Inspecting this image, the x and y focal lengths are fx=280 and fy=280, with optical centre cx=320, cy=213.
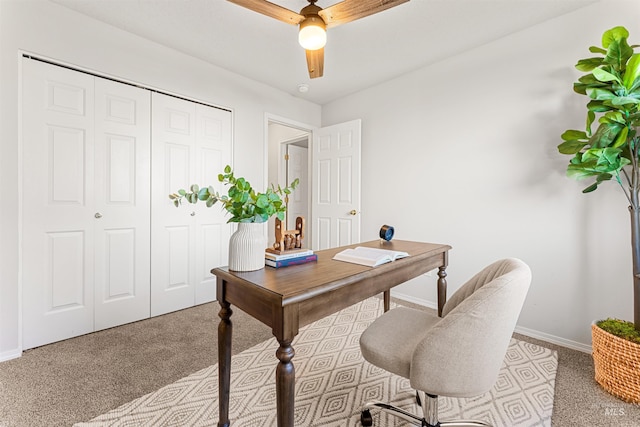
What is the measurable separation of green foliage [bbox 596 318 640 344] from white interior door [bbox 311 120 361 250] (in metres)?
2.22

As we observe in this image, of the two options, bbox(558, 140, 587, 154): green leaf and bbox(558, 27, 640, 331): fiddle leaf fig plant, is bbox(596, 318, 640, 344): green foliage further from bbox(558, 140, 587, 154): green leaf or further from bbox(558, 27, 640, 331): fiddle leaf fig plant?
bbox(558, 140, 587, 154): green leaf

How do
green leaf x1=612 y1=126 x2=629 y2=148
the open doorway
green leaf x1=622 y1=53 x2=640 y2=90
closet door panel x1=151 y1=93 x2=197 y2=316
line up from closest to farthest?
green leaf x1=622 y1=53 x2=640 y2=90
green leaf x1=612 y1=126 x2=629 y2=148
closet door panel x1=151 y1=93 x2=197 y2=316
the open doorway

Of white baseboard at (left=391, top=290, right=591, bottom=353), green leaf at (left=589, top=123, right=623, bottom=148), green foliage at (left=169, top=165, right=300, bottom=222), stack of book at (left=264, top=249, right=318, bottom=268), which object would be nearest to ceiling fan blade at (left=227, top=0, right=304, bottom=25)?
green foliage at (left=169, top=165, right=300, bottom=222)

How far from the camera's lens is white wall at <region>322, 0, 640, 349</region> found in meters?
2.04

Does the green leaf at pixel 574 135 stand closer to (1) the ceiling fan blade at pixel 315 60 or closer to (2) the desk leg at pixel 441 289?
(2) the desk leg at pixel 441 289

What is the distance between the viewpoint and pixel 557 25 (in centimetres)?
218

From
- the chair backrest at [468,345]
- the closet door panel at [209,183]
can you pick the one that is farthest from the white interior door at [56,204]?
the chair backrest at [468,345]

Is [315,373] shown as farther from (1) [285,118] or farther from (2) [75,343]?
(1) [285,118]

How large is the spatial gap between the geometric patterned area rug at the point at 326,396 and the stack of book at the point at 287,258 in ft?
2.62

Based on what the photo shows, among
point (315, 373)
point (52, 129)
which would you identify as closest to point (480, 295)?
point (315, 373)

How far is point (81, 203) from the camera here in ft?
7.32

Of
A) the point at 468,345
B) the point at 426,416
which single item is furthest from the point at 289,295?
the point at 426,416

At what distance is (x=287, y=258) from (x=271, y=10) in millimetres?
1385

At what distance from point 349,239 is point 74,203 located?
2710mm
